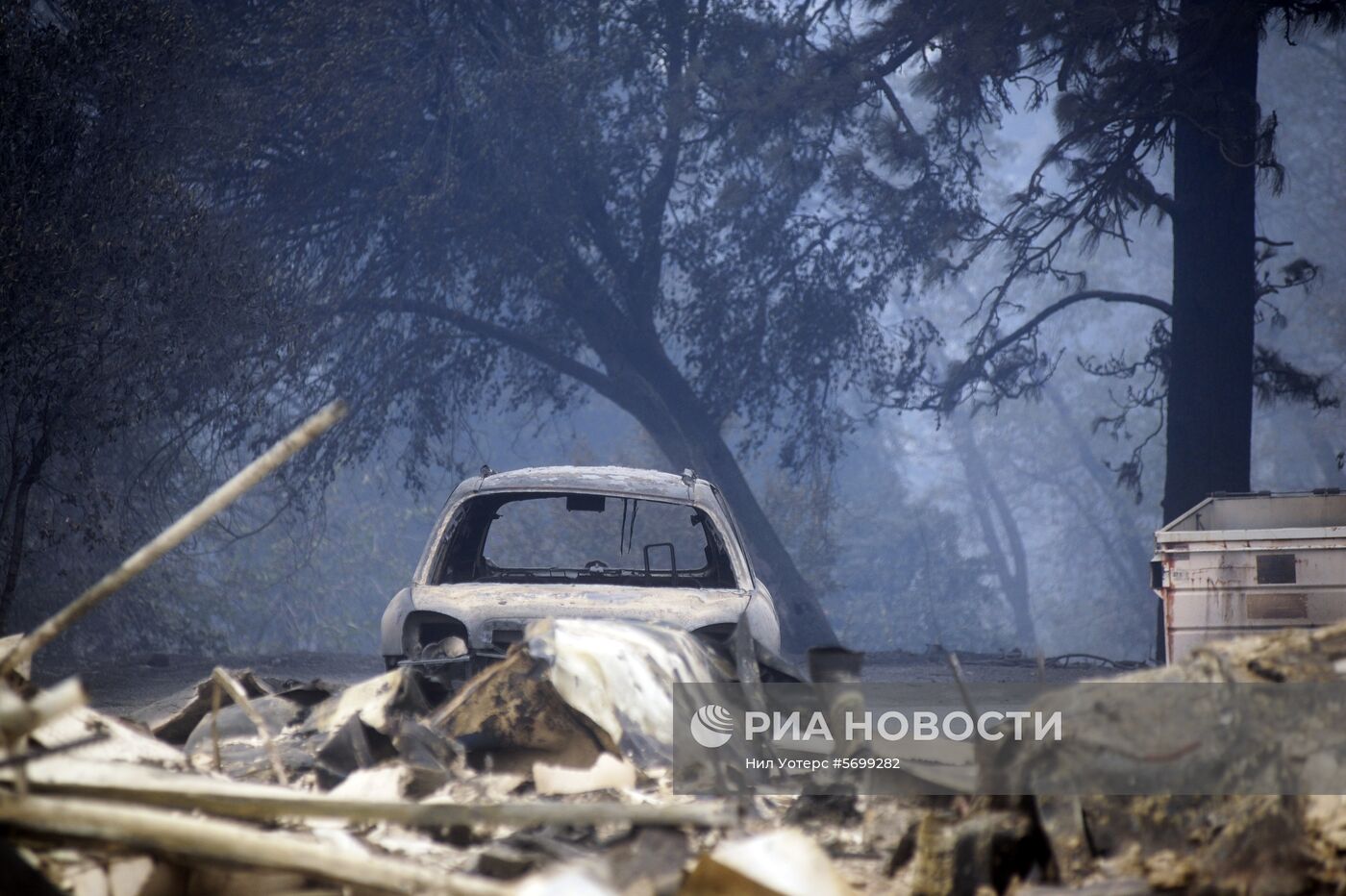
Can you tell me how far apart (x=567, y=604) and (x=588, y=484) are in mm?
1149

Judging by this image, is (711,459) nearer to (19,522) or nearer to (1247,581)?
(19,522)

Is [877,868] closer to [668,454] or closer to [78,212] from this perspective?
[78,212]

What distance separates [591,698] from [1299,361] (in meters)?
47.0

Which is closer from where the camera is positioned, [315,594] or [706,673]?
[706,673]

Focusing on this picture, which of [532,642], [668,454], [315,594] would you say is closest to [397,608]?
[532,642]

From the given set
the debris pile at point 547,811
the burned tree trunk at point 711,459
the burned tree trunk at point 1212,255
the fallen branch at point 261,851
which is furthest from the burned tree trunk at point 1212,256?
the fallen branch at point 261,851

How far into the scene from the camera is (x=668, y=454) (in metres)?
19.3

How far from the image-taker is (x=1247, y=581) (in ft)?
A: 24.7

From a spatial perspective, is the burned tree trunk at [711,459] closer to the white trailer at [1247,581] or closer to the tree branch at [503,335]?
the tree branch at [503,335]

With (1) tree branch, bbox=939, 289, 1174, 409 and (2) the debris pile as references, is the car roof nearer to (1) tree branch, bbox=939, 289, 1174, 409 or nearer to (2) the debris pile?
(2) the debris pile

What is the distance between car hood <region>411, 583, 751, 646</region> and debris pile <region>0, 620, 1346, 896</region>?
1.25ft

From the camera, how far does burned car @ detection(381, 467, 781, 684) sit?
5.68 m

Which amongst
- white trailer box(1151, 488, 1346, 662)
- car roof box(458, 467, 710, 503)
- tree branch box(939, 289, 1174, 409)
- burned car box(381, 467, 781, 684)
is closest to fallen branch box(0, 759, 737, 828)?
burned car box(381, 467, 781, 684)

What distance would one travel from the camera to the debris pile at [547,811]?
8.18 feet
